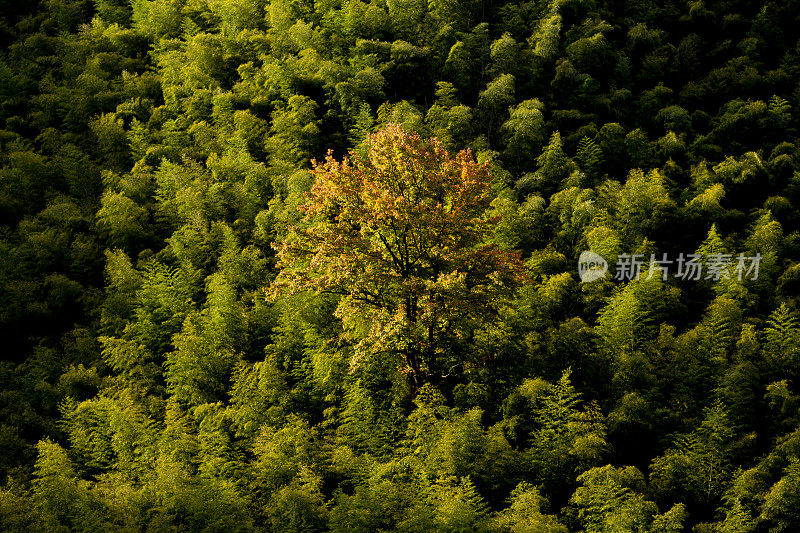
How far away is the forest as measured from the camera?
13523 millimetres

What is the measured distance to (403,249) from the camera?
1547 cm

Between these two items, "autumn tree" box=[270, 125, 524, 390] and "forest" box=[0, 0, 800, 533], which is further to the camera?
"autumn tree" box=[270, 125, 524, 390]

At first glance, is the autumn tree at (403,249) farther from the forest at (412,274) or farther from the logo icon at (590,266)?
the logo icon at (590,266)

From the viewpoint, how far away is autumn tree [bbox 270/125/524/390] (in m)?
14.7

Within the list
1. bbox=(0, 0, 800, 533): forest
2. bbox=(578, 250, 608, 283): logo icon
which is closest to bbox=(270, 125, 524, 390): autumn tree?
bbox=(0, 0, 800, 533): forest

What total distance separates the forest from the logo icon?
16 centimetres

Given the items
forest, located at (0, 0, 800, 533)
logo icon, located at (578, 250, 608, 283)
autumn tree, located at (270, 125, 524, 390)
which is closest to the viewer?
forest, located at (0, 0, 800, 533)

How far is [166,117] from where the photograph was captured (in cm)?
2697

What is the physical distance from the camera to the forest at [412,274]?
1352 centimetres

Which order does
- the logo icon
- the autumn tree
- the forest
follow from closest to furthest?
the forest, the autumn tree, the logo icon

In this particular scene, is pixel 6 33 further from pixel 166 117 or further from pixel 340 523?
pixel 340 523

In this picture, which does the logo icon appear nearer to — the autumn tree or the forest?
the forest

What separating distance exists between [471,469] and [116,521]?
725 cm

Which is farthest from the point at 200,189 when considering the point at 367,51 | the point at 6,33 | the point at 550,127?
the point at 6,33
